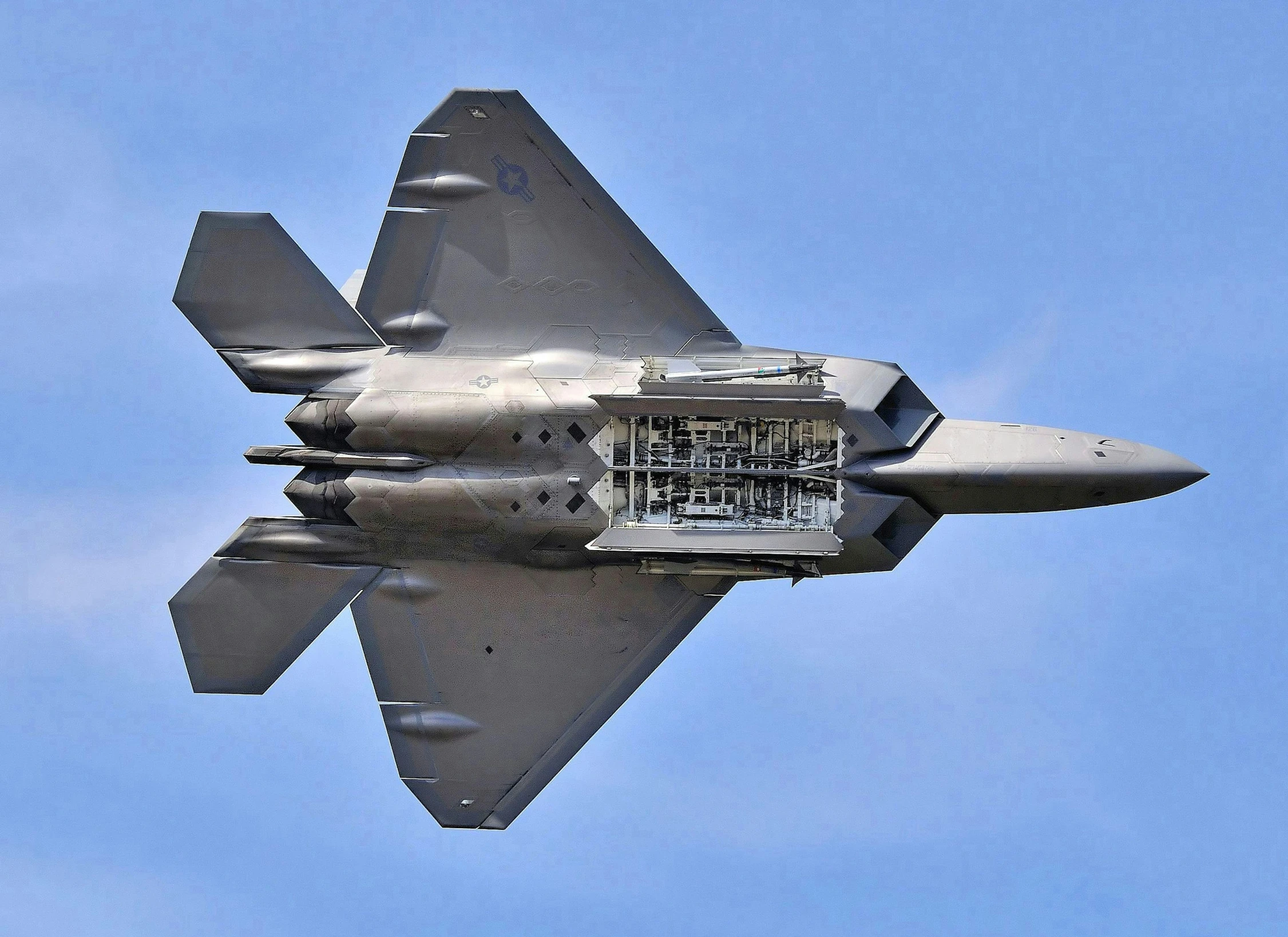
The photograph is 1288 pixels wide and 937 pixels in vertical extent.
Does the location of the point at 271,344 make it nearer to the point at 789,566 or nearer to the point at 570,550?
the point at 570,550

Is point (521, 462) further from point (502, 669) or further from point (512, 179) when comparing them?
point (512, 179)

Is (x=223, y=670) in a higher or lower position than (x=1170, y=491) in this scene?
lower

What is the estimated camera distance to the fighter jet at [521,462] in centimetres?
1393

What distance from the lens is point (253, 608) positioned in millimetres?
14539

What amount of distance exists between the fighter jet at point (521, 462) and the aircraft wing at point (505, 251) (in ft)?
0.08

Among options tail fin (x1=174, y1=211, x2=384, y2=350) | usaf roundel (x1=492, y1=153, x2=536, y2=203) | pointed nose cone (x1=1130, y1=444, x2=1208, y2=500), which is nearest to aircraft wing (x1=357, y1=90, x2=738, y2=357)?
usaf roundel (x1=492, y1=153, x2=536, y2=203)

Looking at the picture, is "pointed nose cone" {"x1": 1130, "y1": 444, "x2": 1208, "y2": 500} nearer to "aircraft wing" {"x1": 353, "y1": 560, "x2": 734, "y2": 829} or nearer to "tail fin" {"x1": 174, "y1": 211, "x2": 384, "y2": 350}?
"aircraft wing" {"x1": 353, "y1": 560, "x2": 734, "y2": 829}

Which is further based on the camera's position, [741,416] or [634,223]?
[634,223]

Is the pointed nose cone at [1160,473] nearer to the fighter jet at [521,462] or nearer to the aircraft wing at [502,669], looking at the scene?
the fighter jet at [521,462]

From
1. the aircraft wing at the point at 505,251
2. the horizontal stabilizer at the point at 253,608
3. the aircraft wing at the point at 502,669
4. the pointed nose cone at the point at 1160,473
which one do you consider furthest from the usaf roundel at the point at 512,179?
the pointed nose cone at the point at 1160,473

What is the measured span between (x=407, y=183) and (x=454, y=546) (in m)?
3.81

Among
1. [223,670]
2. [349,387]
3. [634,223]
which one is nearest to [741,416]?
[634,223]

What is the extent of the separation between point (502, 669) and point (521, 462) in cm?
229

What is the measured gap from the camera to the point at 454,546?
563 inches
